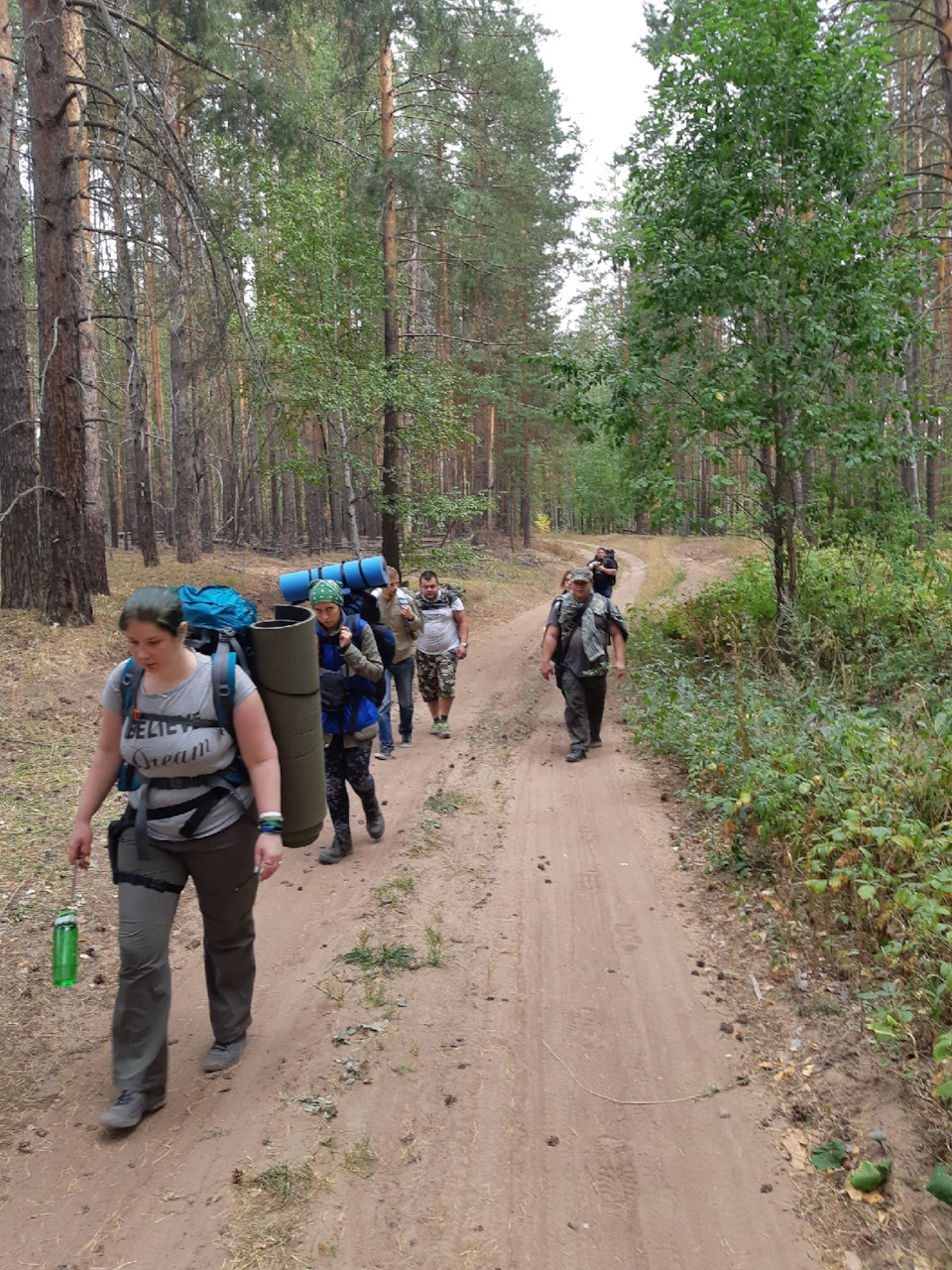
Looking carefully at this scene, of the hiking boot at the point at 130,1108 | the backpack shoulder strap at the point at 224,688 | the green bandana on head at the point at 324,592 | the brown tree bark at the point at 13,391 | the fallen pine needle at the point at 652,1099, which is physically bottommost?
the fallen pine needle at the point at 652,1099

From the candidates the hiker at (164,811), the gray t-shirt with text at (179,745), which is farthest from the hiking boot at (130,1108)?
the gray t-shirt with text at (179,745)

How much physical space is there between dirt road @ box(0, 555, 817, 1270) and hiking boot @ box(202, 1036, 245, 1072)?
0.06 meters

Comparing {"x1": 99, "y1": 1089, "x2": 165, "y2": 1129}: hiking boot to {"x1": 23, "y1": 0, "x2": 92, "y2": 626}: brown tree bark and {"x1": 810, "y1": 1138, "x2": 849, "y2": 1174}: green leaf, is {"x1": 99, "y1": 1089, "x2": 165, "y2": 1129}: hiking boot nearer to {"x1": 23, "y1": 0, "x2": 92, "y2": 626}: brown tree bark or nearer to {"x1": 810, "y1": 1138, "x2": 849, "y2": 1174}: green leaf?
{"x1": 810, "y1": 1138, "x2": 849, "y2": 1174}: green leaf

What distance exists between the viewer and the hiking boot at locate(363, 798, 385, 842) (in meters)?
6.26

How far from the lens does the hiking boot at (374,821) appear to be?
6.26 meters

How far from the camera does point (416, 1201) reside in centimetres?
291

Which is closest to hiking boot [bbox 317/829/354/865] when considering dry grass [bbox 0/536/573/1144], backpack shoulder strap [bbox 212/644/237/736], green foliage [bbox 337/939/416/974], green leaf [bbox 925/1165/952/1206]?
dry grass [bbox 0/536/573/1144]

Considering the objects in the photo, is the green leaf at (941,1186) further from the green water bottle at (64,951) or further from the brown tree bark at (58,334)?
the brown tree bark at (58,334)

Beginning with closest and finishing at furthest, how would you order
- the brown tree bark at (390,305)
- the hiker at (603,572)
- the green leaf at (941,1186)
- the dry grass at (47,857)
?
1. the green leaf at (941,1186)
2. the dry grass at (47,857)
3. the hiker at (603,572)
4. the brown tree bark at (390,305)

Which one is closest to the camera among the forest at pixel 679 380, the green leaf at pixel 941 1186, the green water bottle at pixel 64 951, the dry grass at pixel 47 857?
the green leaf at pixel 941 1186

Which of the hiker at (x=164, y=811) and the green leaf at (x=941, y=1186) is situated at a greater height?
the hiker at (x=164, y=811)

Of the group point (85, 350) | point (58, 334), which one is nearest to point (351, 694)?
point (58, 334)

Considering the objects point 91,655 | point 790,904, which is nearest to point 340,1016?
point 790,904

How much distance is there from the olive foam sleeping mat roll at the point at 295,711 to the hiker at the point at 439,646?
5.69 meters
